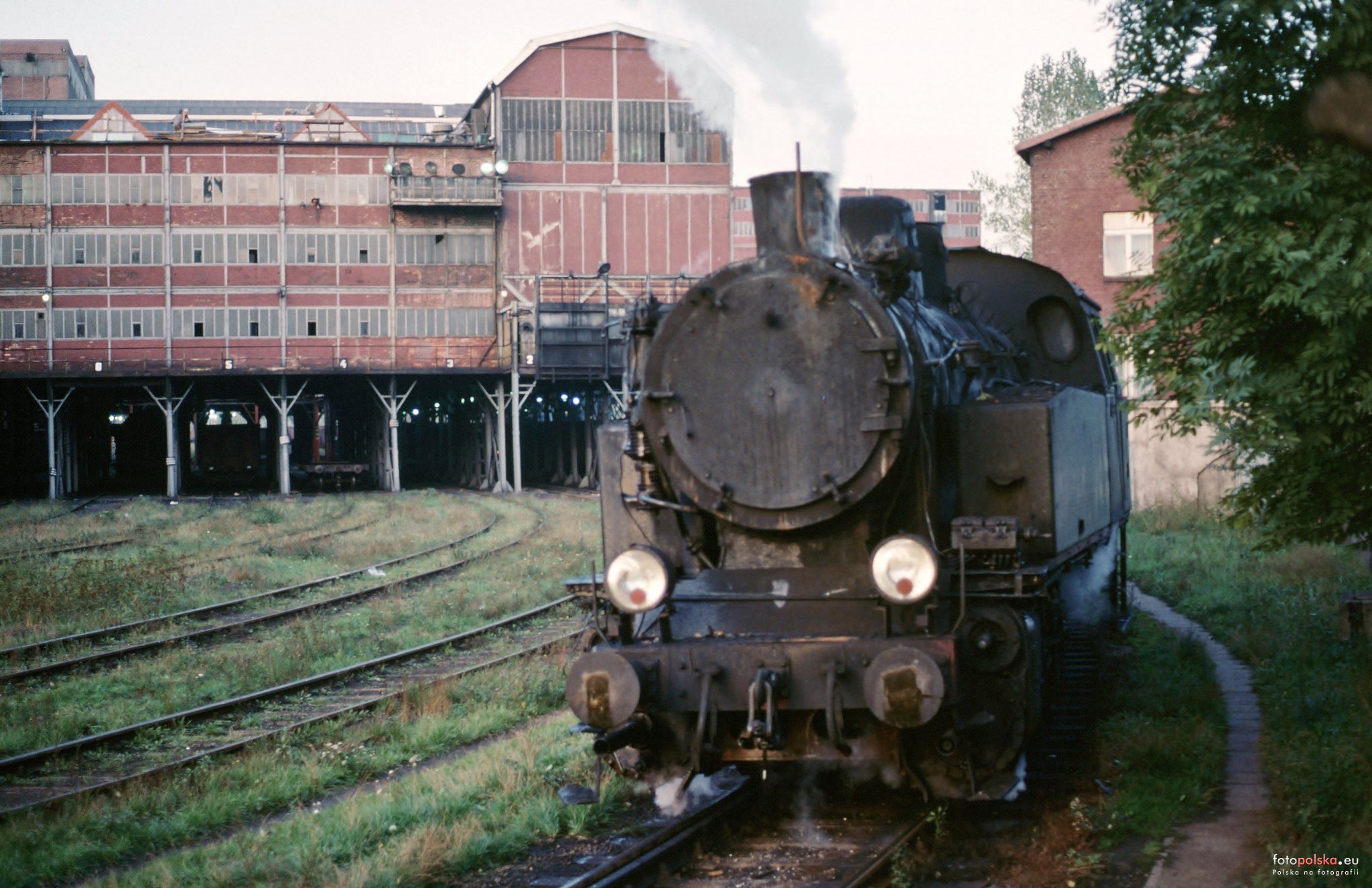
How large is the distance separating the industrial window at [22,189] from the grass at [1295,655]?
34.6m

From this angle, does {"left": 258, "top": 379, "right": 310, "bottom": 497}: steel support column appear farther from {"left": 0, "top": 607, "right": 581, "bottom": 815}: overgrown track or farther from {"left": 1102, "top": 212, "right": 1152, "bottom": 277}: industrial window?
{"left": 0, "top": 607, "right": 581, "bottom": 815}: overgrown track

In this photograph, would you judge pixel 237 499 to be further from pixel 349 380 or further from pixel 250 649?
pixel 250 649

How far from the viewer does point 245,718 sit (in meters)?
9.97

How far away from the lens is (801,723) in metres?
6.12

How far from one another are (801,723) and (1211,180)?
Answer: 11.6 feet

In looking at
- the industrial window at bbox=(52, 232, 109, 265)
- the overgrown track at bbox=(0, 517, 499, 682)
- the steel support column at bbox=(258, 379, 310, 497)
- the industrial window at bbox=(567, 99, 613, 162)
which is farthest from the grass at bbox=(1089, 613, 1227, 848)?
the industrial window at bbox=(52, 232, 109, 265)

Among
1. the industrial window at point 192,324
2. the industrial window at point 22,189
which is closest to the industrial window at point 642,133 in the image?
the industrial window at point 192,324

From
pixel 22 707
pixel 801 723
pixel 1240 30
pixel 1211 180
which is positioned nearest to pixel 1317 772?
pixel 801 723

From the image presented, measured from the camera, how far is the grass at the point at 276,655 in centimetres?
988

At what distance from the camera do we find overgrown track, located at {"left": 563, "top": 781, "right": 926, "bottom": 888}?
581cm

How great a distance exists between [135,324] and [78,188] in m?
4.47

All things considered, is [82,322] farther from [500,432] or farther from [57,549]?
[57,549]

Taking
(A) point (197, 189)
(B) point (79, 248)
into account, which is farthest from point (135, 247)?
(A) point (197, 189)

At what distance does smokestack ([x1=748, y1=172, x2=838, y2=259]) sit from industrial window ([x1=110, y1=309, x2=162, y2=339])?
123ft
